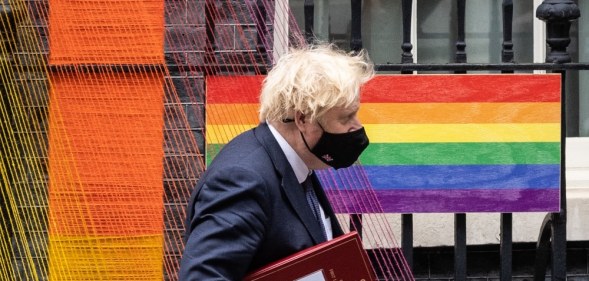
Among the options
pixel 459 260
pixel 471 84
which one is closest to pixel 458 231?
pixel 459 260

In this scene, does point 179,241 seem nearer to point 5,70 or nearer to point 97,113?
point 97,113

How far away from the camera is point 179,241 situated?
4.77 meters

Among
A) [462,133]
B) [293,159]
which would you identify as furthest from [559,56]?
[293,159]

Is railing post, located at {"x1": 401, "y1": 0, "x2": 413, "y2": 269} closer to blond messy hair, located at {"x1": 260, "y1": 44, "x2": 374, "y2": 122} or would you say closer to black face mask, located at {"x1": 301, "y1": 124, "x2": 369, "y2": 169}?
black face mask, located at {"x1": 301, "y1": 124, "x2": 369, "y2": 169}

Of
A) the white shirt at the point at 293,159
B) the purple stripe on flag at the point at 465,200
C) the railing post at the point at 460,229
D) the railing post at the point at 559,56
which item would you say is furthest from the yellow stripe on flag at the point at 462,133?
the white shirt at the point at 293,159

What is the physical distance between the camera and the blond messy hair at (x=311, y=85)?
2594 millimetres

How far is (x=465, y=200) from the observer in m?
4.80

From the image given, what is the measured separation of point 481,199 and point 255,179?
2.49 meters

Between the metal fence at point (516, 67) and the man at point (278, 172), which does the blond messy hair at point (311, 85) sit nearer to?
the man at point (278, 172)

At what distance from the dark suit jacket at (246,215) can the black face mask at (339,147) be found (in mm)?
105

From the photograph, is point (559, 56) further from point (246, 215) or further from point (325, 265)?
point (246, 215)

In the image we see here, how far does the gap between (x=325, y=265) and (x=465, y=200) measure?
7.71 feet

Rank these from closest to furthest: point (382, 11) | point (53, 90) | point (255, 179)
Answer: point (255, 179) < point (53, 90) < point (382, 11)

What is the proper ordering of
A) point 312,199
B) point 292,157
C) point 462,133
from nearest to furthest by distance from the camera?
point 292,157 < point 312,199 < point 462,133
